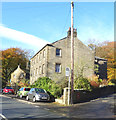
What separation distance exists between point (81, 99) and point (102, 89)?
7.19 m

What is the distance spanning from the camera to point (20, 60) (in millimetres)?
59219

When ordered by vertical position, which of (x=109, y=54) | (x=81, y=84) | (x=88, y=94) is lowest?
(x=88, y=94)

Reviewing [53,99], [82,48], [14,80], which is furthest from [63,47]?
[14,80]

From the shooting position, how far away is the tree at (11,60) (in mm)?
53241

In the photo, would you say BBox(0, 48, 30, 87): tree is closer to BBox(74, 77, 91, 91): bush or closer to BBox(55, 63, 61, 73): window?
BBox(55, 63, 61, 73): window

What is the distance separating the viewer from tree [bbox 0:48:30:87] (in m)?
53.2

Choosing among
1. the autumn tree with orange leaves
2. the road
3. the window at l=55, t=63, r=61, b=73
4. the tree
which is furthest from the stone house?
the tree

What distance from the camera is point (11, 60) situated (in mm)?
54594

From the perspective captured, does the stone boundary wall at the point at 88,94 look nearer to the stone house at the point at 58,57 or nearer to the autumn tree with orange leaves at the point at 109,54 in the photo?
the stone house at the point at 58,57

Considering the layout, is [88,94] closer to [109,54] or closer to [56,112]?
[56,112]

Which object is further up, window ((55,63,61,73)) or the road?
window ((55,63,61,73))

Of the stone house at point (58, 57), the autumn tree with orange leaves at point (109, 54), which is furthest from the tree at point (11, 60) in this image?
the autumn tree with orange leaves at point (109, 54)

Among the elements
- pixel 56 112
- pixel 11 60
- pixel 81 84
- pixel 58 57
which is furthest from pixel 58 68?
pixel 11 60

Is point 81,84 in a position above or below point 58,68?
below
